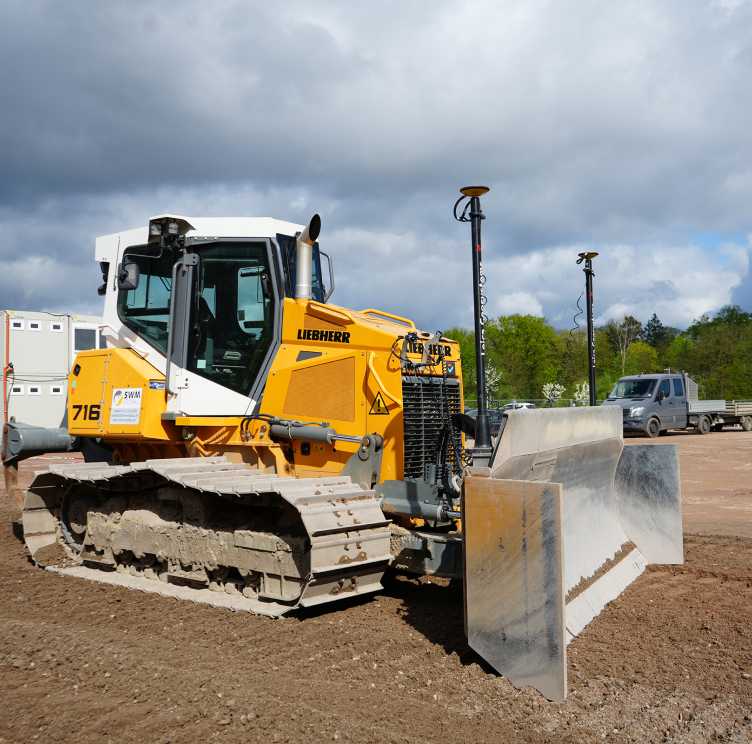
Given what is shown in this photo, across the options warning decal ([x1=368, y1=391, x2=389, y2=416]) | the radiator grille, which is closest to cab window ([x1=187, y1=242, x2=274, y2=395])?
warning decal ([x1=368, y1=391, x2=389, y2=416])

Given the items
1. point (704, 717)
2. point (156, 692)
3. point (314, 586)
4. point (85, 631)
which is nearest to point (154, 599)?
point (85, 631)

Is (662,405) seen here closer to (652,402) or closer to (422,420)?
(652,402)

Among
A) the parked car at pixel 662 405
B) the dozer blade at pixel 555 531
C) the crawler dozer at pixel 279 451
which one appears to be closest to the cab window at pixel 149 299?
the crawler dozer at pixel 279 451

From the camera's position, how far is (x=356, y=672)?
4.73 metres

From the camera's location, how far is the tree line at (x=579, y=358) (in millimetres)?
59219

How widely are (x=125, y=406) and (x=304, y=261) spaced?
2.10m

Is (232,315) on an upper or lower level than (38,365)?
lower

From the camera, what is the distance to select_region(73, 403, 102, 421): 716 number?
7427 millimetres

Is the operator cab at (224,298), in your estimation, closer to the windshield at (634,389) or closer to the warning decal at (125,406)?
the warning decal at (125,406)

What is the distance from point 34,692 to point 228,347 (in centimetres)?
327

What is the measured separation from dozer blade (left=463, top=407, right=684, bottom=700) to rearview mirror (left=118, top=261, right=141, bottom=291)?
3828 mm

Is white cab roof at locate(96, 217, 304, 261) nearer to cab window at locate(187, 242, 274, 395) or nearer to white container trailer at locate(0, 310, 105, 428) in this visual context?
cab window at locate(187, 242, 274, 395)

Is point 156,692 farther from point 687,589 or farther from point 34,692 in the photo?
point 687,589

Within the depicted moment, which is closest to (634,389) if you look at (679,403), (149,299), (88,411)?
(679,403)
